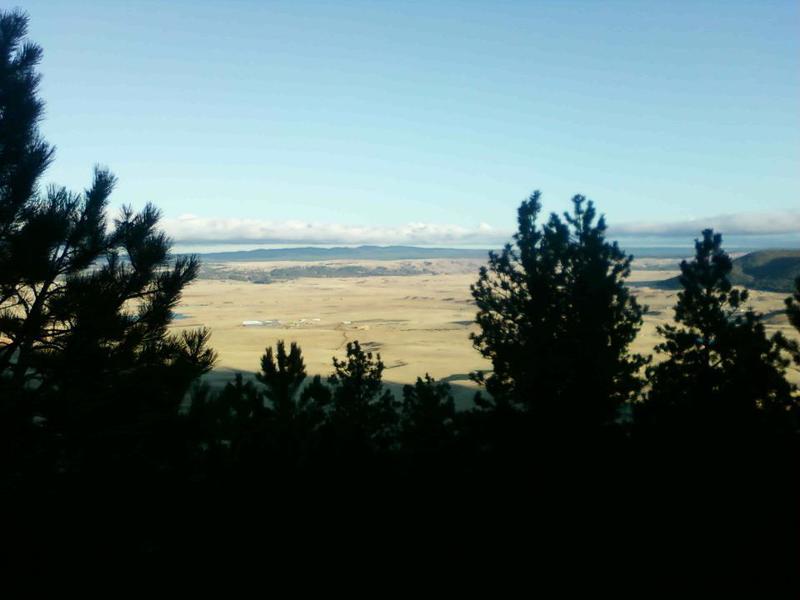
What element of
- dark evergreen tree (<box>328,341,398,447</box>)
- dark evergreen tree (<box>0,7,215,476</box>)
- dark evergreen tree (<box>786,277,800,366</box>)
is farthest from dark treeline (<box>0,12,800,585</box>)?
dark evergreen tree (<box>786,277,800,366</box>)

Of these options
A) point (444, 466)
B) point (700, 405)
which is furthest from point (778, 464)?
point (444, 466)

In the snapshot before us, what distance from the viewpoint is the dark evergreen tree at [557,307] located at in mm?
15607

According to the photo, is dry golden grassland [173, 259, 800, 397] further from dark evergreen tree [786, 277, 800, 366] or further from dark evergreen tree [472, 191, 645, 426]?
dark evergreen tree [786, 277, 800, 366]

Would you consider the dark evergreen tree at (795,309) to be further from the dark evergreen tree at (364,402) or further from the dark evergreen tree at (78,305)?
the dark evergreen tree at (78,305)

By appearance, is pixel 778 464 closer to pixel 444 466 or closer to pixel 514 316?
pixel 444 466

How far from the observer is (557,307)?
53.8 feet

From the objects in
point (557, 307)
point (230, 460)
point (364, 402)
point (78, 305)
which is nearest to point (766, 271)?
point (557, 307)

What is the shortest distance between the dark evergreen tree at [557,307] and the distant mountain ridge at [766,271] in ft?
212

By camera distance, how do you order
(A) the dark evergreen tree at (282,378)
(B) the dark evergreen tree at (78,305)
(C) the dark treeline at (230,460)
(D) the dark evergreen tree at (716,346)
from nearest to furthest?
(C) the dark treeline at (230,460) < (B) the dark evergreen tree at (78,305) < (D) the dark evergreen tree at (716,346) < (A) the dark evergreen tree at (282,378)

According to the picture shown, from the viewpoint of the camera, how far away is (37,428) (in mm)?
6613

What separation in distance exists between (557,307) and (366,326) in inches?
2462

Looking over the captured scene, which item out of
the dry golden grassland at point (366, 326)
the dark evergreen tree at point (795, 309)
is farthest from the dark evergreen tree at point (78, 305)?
the dark evergreen tree at point (795, 309)

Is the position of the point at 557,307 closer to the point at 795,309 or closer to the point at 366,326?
the point at 795,309

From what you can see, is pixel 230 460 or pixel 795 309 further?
pixel 795 309
